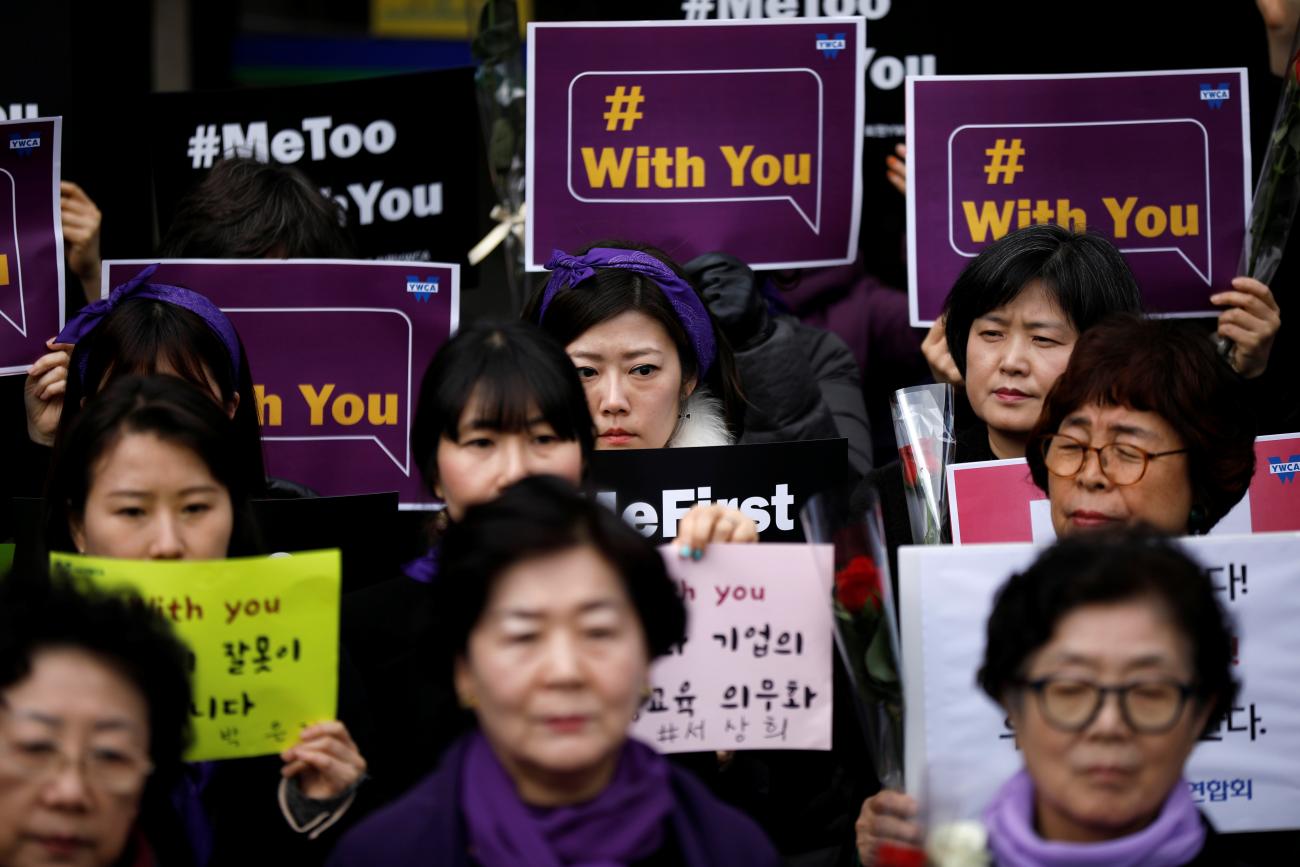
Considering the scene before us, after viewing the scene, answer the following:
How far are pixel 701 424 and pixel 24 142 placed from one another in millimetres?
2278

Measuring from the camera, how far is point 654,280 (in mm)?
4852

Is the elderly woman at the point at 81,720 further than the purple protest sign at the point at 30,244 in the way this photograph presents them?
No

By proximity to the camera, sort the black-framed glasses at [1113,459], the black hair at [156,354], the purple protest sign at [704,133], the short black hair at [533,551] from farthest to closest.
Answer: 1. the purple protest sign at [704,133]
2. the black hair at [156,354]
3. the black-framed glasses at [1113,459]
4. the short black hair at [533,551]

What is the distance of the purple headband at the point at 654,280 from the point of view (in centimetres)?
485

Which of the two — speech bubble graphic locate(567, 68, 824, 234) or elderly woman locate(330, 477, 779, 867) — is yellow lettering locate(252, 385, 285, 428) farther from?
elderly woman locate(330, 477, 779, 867)

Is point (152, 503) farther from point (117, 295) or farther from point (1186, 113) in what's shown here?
point (1186, 113)

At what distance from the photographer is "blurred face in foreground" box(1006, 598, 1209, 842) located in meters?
2.95

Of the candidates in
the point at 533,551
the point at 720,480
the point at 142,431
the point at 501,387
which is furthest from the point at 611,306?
the point at 533,551

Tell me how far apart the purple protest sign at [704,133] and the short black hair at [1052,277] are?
3.56 ft

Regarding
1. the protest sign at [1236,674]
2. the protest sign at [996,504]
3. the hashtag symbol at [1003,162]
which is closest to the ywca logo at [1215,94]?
the hashtag symbol at [1003,162]

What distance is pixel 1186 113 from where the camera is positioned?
570 centimetres

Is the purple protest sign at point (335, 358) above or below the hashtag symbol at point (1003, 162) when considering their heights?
below

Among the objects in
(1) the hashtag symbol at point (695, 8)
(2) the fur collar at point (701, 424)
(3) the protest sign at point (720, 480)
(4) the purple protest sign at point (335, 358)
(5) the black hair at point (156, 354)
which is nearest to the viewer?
(3) the protest sign at point (720, 480)

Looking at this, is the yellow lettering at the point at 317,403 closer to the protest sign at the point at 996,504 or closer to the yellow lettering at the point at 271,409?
the yellow lettering at the point at 271,409
